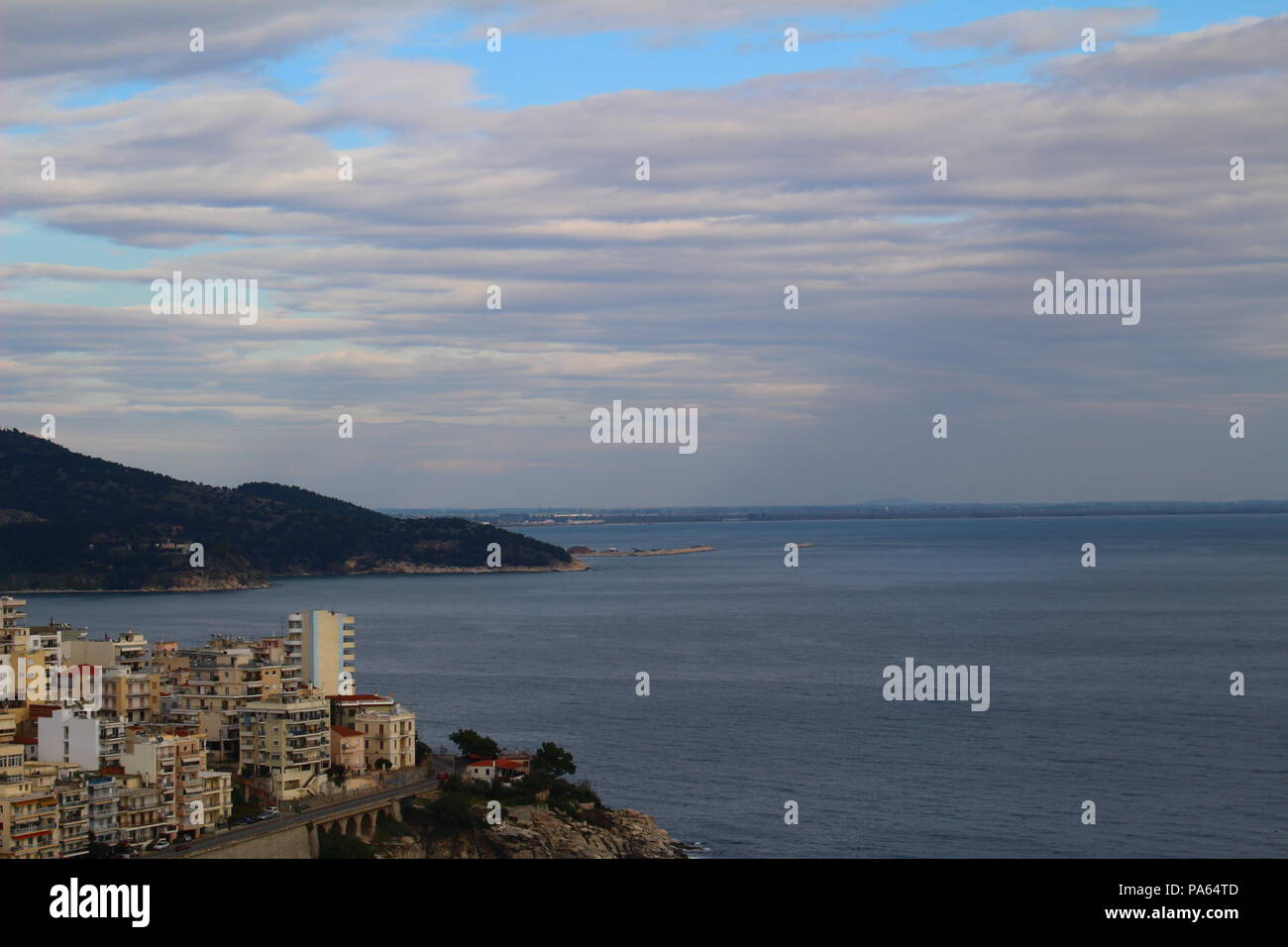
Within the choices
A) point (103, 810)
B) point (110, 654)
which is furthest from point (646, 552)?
point (103, 810)

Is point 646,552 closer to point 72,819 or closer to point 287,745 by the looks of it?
point 287,745

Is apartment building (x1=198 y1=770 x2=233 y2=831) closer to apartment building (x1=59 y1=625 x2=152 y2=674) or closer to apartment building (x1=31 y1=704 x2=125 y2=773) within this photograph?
apartment building (x1=31 y1=704 x2=125 y2=773)

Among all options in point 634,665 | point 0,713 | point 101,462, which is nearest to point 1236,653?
point 634,665

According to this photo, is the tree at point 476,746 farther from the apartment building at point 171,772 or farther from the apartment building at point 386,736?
the apartment building at point 171,772

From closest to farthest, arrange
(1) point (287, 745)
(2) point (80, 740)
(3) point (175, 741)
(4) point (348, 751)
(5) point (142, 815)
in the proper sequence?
1. (5) point (142, 815)
2. (3) point (175, 741)
3. (2) point (80, 740)
4. (1) point (287, 745)
5. (4) point (348, 751)

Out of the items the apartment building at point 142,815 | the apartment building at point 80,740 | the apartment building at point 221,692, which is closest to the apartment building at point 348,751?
the apartment building at point 221,692

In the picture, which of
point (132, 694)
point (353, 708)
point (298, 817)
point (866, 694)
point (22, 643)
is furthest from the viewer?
point (866, 694)
